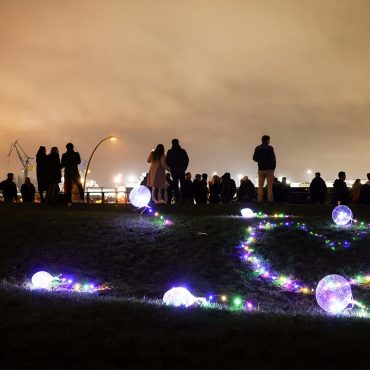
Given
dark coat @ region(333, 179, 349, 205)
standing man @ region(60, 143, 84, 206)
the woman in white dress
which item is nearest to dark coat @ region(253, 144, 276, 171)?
the woman in white dress

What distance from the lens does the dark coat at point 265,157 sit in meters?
18.6

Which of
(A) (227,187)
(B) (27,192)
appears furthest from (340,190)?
(B) (27,192)

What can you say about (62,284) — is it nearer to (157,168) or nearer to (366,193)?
Answer: (157,168)

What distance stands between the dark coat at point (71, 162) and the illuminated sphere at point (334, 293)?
529 inches

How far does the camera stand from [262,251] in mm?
13219

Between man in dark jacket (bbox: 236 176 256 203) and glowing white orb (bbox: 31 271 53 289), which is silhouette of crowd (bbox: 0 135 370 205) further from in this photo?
glowing white orb (bbox: 31 271 53 289)

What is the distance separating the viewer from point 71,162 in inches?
796


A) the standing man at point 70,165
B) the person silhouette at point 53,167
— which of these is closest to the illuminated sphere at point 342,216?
the standing man at point 70,165

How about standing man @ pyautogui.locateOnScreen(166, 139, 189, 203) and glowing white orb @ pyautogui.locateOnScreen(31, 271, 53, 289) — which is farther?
standing man @ pyautogui.locateOnScreen(166, 139, 189, 203)

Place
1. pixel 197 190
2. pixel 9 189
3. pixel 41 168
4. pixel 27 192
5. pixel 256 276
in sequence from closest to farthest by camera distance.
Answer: pixel 256 276 < pixel 41 168 < pixel 197 190 < pixel 9 189 < pixel 27 192

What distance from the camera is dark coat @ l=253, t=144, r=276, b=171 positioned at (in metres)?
18.6

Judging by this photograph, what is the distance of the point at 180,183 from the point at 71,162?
4.16 metres

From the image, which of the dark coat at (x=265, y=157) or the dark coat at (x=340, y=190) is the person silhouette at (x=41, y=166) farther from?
the dark coat at (x=340, y=190)

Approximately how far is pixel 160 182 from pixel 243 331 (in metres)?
13.6
